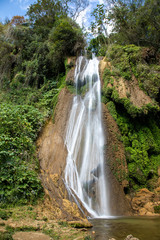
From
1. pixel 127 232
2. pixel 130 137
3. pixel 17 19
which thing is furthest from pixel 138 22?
pixel 17 19

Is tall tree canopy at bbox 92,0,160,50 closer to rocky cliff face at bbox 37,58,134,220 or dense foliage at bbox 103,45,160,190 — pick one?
dense foliage at bbox 103,45,160,190

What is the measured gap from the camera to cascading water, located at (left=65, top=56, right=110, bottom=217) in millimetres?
9062

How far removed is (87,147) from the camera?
10.9m

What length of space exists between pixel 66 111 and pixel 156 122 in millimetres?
6440

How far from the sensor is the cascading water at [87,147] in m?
9.06

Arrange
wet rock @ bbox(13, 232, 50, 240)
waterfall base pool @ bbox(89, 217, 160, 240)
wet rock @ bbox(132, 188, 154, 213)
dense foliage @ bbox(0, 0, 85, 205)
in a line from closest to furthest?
wet rock @ bbox(13, 232, 50, 240)
waterfall base pool @ bbox(89, 217, 160, 240)
dense foliage @ bbox(0, 0, 85, 205)
wet rock @ bbox(132, 188, 154, 213)

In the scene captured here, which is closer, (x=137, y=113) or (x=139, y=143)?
(x=137, y=113)

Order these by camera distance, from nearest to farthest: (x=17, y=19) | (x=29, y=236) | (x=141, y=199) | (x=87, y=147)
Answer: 1. (x=29, y=236)
2. (x=141, y=199)
3. (x=87, y=147)
4. (x=17, y=19)

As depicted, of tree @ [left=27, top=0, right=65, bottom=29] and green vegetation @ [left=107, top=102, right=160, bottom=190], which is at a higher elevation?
tree @ [left=27, top=0, right=65, bottom=29]

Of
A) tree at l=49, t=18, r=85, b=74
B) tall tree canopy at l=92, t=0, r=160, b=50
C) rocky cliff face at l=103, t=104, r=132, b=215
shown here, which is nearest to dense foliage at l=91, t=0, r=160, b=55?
tall tree canopy at l=92, t=0, r=160, b=50

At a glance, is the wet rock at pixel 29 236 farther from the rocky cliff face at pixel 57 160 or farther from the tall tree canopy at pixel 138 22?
the tall tree canopy at pixel 138 22

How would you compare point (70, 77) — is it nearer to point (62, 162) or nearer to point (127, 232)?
point (62, 162)

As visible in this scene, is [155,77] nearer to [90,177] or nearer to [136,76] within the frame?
[136,76]

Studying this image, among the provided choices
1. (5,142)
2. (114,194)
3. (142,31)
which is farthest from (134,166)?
(142,31)
